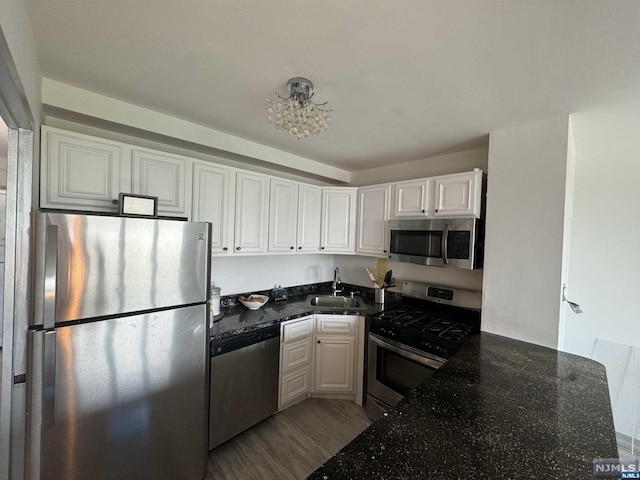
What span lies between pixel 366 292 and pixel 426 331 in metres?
1.19

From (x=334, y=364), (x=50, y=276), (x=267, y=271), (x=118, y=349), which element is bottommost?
(x=334, y=364)

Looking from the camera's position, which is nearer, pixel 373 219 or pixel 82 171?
pixel 82 171

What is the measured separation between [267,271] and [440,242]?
1764 millimetres

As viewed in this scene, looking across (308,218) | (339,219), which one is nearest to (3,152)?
(308,218)

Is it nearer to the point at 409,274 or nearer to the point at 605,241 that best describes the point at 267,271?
the point at 409,274

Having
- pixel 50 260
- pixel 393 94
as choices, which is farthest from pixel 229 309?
pixel 393 94

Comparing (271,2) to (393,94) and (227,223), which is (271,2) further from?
(227,223)

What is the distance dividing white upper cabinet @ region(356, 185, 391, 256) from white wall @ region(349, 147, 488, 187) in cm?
37

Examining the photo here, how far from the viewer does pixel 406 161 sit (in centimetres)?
281

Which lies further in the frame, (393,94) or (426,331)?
(426,331)

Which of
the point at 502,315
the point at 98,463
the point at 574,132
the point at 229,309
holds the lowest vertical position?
the point at 98,463

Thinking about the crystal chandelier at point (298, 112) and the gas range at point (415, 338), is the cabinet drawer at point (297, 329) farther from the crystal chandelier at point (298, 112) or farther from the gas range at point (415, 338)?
the crystal chandelier at point (298, 112)

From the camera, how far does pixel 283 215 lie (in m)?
2.56

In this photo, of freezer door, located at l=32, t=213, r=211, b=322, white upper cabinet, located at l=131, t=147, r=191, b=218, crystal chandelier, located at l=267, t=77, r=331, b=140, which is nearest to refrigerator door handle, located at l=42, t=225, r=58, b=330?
freezer door, located at l=32, t=213, r=211, b=322
